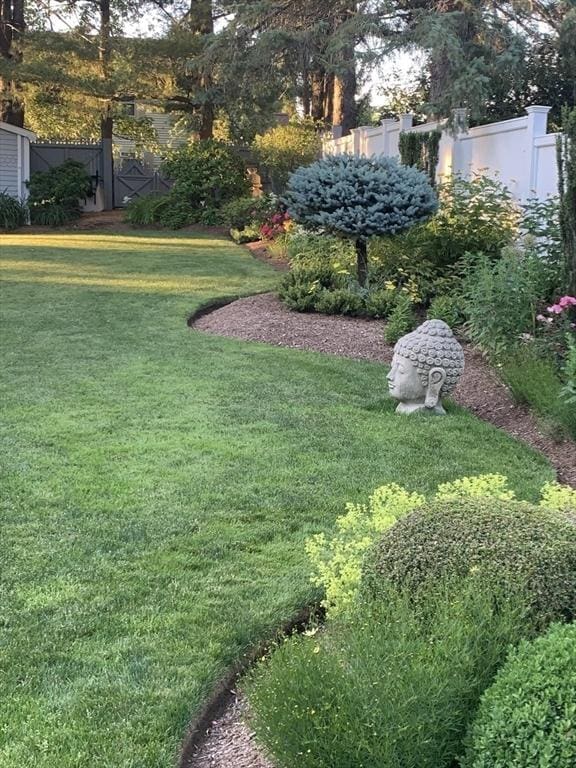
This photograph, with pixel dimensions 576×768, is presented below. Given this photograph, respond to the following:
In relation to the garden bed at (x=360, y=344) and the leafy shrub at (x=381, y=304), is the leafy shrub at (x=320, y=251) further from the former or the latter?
the leafy shrub at (x=381, y=304)

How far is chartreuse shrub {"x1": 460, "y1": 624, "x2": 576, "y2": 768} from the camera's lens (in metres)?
1.54

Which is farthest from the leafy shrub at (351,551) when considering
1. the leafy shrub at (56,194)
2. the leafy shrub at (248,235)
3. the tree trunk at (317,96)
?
the tree trunk at (317,96)

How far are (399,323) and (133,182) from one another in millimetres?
17809

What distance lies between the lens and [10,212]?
18.6 metres

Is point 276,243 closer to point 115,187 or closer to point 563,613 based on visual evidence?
point 115,187

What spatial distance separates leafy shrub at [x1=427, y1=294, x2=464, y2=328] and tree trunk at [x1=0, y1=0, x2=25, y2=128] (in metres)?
16.4

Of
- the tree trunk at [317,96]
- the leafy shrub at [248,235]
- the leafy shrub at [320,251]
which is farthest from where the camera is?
the tree trunk at [317,96]

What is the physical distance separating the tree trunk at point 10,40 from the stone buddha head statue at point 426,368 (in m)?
18.4

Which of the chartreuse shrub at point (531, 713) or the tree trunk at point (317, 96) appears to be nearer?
the chartreuse shrub at point (531, 713)

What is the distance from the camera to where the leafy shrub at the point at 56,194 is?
19750 mm

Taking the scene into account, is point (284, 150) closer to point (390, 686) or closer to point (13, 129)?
point (13, 129)

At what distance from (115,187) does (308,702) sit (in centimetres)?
2308

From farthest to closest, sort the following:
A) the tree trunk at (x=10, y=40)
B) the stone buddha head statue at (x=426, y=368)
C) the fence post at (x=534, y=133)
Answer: the tree trunk at (x=10, y=40)
the fence post at (x=534, y=133)
the stone buddha head statue at (x=426, y=368)

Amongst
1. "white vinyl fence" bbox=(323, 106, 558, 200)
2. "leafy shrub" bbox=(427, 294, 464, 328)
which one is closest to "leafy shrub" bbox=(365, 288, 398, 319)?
"leafy shrub" bbox=(427, 294, 464, 328)
